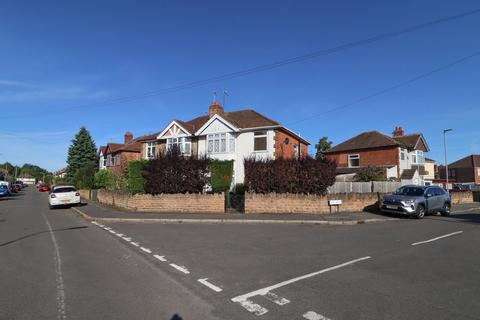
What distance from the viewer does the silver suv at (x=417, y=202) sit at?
18.5m

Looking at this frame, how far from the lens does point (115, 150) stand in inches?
1885

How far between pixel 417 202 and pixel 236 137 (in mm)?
15601

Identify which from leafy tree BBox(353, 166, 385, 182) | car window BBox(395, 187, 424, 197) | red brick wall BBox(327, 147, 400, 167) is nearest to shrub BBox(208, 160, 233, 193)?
car window BBox(395, 187, 424, 197)

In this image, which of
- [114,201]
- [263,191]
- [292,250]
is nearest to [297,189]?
[263,191]

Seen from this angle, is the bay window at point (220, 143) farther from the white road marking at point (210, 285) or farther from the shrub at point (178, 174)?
the white road marking at point (210, 285)

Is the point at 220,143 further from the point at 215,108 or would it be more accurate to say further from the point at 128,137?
the point at 128,137

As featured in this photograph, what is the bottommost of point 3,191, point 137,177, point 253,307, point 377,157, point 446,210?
point 253,307

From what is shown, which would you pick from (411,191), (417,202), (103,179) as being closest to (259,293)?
(417,202)

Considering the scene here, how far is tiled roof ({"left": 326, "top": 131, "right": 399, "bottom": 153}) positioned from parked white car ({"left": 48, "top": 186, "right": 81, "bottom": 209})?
1147 inches

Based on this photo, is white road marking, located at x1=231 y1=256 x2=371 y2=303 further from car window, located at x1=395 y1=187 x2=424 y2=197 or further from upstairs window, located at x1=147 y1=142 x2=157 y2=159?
upstairs window, located at x1=147 y1=142 x2=157 y2=159

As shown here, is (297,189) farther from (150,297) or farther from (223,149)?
(150,297)

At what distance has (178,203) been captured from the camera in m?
20.5

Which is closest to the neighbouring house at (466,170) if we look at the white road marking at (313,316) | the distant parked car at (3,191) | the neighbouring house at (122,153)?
the neighbouring house at (122,153)

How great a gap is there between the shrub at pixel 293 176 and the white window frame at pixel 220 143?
10.4 meters
